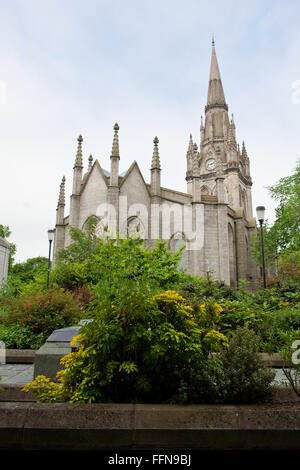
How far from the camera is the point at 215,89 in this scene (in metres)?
53.8

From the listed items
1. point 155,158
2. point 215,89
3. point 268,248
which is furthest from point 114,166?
point 215,89

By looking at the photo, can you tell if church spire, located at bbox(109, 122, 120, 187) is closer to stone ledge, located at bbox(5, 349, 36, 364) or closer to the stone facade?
the stone facade

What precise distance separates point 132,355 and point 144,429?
0.87 metres

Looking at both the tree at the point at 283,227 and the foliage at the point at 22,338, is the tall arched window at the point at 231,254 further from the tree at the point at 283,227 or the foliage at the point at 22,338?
the foliage at the point at 22,338

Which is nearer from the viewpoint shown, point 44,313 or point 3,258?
point 44,313

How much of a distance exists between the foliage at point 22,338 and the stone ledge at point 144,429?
6.11 meters

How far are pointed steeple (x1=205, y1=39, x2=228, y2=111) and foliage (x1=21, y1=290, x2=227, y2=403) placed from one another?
2166 inches

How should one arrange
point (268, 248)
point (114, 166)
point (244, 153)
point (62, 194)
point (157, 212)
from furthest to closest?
1. point (244, 153)
2. point (268, 248)
3. point (62, 194)
4. point (157, 212)
5. point (114, 166)

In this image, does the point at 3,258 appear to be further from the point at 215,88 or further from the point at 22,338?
the point at 215,88

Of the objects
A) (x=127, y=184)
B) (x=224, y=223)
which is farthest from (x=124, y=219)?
(x=224, y=223)

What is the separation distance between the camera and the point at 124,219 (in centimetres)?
2458

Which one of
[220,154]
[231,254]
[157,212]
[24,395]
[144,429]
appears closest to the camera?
[144,429]
